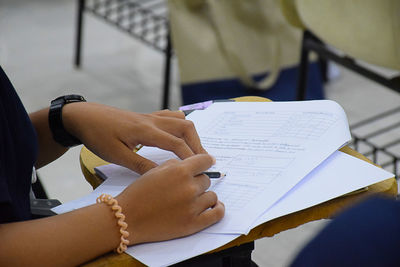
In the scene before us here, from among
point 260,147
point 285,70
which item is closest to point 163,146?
point 260,147

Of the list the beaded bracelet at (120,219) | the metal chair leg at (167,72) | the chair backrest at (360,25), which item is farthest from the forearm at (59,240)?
the metal chair leg at (167,72)

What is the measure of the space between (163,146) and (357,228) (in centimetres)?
39

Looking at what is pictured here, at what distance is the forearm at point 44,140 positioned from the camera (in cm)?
73

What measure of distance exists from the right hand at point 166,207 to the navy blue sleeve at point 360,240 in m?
0.27

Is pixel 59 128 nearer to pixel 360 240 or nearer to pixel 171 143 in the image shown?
pixel 171 143

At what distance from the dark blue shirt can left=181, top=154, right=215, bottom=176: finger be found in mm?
165

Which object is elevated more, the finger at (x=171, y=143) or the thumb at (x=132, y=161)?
the finger at (x=171, y=143)

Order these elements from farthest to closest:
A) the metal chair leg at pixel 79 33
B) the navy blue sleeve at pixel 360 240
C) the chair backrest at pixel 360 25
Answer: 1. the metal chair leg at pixel 79 33
2. the chair backrest at pixel 360 25
3. the navy blue sleeve at pixel 360 240

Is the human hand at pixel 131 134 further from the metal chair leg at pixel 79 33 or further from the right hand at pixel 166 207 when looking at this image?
the metal chair leg at pixel 79 33

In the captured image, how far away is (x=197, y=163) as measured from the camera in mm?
554

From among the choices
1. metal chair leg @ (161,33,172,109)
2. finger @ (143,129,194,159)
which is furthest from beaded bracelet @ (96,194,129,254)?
metal chair leg @ (161,33,172,109)

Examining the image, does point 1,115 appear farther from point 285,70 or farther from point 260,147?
point 285,70

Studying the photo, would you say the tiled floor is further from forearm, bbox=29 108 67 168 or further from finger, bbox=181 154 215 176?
finger, bbox=181 154 215 176

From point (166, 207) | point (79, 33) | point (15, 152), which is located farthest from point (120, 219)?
point (79, 33)
